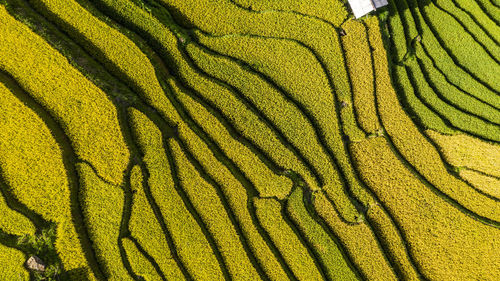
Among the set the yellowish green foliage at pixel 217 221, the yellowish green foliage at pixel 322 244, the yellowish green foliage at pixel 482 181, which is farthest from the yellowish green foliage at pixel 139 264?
the yellowish green foliage at pixel 482 181

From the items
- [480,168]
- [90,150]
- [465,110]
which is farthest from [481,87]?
[90,150]

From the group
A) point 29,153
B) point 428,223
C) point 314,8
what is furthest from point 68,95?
point 428,223

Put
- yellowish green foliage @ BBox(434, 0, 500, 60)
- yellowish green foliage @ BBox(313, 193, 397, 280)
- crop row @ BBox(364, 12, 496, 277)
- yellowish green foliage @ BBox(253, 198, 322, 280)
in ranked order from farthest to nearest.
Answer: yellowish green foliage @ BBox(434, 0, 500, 60) → crop row @ BBox(364, 12, 496, 277) → yellowish green foliage @ BBox(313, 193, 397, 280) → yellowish green foliage @ BBox(253, 198, 322, 280)

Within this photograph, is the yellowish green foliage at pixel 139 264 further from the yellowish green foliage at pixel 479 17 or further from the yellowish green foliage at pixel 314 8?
the yellowish green foliage at pixel 479 17

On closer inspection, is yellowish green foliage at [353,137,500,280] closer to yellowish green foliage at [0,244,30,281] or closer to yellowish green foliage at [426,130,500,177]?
yellowish green foliage at [426,130,500,177]

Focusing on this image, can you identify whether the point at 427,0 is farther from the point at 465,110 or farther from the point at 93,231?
the point at 93,231

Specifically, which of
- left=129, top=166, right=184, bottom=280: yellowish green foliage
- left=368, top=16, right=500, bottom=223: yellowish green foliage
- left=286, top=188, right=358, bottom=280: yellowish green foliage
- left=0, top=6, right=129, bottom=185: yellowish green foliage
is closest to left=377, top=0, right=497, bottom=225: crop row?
left=368, top=16, right=500, bottom=223: yellowish green foliage
